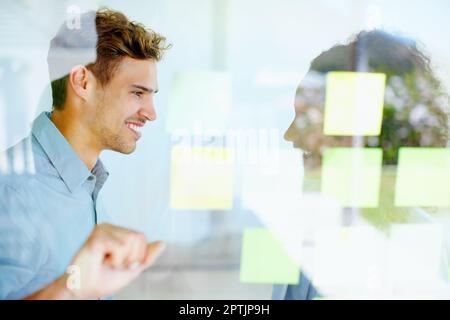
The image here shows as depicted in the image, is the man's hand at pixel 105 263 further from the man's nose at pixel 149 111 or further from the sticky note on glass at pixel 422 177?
the sticky note on glass at pixel 422 177

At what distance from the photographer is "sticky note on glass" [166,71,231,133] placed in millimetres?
1311

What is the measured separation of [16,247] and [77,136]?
0.31 metres

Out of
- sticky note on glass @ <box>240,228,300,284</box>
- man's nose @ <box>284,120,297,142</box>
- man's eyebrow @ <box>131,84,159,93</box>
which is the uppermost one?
man's eyebrow @ <box>131,84,159,93</box>

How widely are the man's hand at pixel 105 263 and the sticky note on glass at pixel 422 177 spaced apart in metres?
0.68

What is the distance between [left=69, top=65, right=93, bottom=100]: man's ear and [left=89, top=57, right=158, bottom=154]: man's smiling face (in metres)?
0.06

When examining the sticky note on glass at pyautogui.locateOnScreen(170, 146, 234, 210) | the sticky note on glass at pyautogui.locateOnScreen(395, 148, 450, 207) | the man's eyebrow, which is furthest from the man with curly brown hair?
the sticky note on glass at pyautogui.locateOnScreen(395, 148, 450, 207)

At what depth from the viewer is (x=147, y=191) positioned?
4.32 ft

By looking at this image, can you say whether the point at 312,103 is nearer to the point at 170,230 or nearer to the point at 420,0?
the point at 420,0

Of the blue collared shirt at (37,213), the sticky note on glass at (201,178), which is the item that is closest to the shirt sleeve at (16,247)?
the blue collared shirt at (37,213)

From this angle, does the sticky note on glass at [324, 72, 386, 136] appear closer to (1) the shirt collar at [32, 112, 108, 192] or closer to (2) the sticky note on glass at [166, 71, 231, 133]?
(2) the sticky note on glass at [166, 71, 231, 133]

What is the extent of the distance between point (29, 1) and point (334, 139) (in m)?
0.87

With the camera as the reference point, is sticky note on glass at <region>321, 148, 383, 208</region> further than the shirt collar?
Yes

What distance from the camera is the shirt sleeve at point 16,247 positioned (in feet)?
4.11

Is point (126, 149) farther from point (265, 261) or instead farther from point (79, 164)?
point (265, 261)
